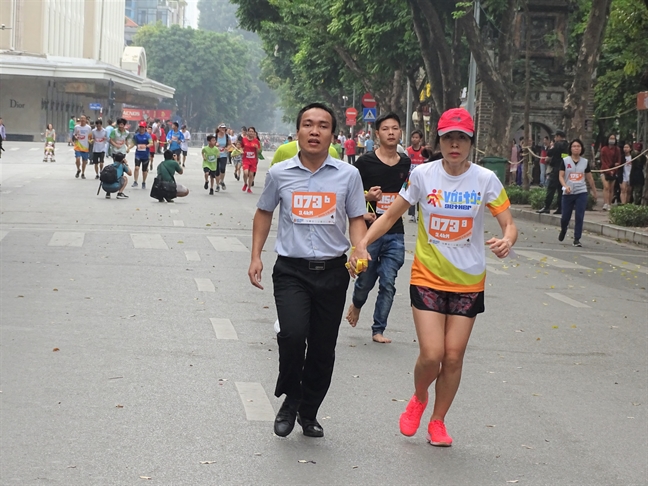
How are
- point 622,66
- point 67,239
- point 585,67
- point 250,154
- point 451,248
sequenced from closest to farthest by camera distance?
point 451,248, point 67,239, point 585,67, point 250,154, point 622,66

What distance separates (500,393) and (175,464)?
280cm

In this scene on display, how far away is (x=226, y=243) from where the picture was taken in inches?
675

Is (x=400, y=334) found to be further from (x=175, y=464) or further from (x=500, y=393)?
(x=175, y=464)

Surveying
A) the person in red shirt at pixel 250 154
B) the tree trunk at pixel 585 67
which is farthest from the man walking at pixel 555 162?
the person in red shirt at pixel 250 154

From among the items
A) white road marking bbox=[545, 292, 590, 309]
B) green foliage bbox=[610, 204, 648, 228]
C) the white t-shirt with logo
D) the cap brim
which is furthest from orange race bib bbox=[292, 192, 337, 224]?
green foliage bbox=[610, 204, 648, 228]

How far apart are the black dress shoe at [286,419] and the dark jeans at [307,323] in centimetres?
5

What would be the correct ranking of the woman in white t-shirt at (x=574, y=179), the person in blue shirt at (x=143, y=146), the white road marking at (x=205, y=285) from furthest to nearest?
the person in blue shirt at (x=143, y=146) < the woman in white t-shirt at (x=574, y=179) < the white road marking at (x=205, y=285)

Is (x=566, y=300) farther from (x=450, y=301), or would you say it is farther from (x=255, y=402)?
(x=450, y=301)

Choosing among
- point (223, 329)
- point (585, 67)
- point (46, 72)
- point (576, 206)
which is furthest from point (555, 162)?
point (46, 72)

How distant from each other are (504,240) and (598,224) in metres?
18.6

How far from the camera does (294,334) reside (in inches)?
237

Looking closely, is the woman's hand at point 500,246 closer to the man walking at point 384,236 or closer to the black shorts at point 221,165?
the man walking at point 384,236

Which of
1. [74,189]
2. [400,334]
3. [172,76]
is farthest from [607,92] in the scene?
[172,76]

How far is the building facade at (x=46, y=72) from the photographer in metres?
82.9
